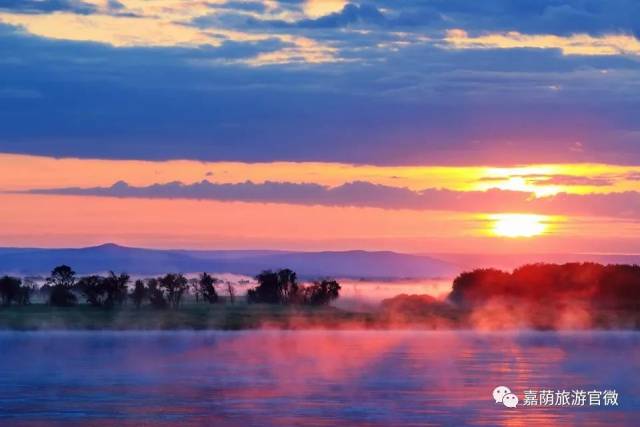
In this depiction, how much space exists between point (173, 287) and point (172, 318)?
221 inches

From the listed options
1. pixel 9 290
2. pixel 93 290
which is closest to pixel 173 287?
pixel 93 290

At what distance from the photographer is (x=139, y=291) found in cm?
10162

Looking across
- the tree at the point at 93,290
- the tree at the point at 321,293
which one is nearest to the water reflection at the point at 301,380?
the tree at the point at 93,290

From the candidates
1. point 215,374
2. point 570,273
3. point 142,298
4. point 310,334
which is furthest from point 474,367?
point 570,273

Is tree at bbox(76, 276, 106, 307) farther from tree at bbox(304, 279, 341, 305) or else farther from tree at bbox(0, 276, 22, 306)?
tree at bbox(304, 279, 341, 305)

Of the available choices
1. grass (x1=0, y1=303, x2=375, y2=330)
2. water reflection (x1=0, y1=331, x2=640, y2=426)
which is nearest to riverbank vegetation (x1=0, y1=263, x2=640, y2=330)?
grass (x1=0, y1=303, x2=375, y2=330)

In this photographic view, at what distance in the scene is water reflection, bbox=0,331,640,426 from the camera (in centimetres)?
A: 3900

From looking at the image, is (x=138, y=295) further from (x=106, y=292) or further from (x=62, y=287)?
(x=62, y=287)

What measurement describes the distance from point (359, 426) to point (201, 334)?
175 feet

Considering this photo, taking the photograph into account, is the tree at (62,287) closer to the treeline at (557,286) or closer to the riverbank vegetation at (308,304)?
the riverbank vegetation at (308,304)

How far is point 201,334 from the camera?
89.6 meters

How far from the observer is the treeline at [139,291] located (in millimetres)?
99875

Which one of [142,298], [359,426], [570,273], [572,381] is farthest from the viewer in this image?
[570,273]

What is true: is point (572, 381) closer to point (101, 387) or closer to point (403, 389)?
point (403, 389)
